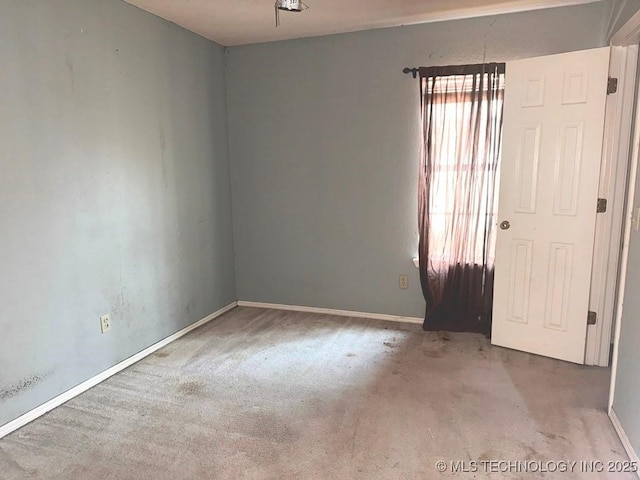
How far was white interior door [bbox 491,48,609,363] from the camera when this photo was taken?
9.21 ft

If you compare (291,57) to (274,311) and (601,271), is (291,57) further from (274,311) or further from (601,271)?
(601,271)

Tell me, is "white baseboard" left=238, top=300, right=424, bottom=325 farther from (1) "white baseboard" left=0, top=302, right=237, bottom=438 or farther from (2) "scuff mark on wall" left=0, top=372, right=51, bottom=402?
(2) "scuff mark on wall" left=0, top=372, right=51, bottom=402

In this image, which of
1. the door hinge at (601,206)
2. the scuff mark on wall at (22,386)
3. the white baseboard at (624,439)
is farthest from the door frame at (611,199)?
the scuff mark on wall at (22,386)

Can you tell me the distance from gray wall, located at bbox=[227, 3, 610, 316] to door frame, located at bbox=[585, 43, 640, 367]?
25.2 inches

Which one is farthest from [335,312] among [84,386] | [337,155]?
[84,386]

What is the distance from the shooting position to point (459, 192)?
3.39 m

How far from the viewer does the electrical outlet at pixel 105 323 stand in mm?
2842

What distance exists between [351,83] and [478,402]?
262cm

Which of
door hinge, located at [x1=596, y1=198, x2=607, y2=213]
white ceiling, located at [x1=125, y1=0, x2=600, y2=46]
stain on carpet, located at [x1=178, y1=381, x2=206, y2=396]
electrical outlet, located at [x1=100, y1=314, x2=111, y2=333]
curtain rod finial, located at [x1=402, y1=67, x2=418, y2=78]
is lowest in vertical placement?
stain on carpet, located at [x1=178, y1=381, x2=206, y2=396]

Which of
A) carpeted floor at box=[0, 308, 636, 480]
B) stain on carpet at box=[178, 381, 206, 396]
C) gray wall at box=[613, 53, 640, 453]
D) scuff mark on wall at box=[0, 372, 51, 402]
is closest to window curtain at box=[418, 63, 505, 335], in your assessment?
carpeted floor at box=[0, 308, 636, 480]

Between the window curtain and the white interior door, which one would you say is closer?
the white interior door

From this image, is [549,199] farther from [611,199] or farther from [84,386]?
[84,386]

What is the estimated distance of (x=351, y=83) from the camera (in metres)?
3.68

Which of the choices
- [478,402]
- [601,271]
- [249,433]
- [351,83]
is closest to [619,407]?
[478,402]
